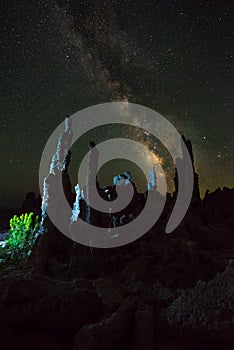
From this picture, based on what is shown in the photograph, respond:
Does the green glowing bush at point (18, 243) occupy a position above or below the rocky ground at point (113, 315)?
above

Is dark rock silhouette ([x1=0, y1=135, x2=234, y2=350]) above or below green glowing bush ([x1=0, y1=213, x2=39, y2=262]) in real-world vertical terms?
below

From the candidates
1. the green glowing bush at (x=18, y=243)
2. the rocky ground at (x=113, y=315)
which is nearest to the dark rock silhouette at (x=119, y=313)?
the rocky ground at (x=113, y=315)

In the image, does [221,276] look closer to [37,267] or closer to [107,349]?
[107,349]

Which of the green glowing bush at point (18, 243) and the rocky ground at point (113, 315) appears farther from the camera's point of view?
the green glowing bush at point (18, 243)

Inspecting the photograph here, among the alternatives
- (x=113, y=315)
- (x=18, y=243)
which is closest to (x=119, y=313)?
(x=113, y=315)

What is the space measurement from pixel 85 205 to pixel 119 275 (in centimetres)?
323

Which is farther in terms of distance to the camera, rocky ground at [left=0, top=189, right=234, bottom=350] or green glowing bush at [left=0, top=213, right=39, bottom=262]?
green glowing bush at [left=0, top=213, right=39, bottom=262]

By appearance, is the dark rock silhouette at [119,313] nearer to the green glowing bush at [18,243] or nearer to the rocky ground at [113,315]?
the rocky ground at [113,315]

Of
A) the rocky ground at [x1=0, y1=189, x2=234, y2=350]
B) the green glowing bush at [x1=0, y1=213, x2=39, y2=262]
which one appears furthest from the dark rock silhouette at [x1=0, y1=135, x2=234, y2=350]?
the green glowing bush at [x1=0, y1=213, x2=39, y2=262]

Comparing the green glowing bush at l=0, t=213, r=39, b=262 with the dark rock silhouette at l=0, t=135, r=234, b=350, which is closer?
the dark rock silhouette at l=0, t=135, r=234, b=350

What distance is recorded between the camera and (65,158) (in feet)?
45.8

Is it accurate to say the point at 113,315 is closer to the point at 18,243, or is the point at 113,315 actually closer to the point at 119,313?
the point at 119,313

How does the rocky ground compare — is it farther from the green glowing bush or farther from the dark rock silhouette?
the green glowing bush

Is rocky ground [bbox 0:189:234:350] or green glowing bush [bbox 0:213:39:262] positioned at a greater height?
green glowing bush [bbox 0:213:39:262]
